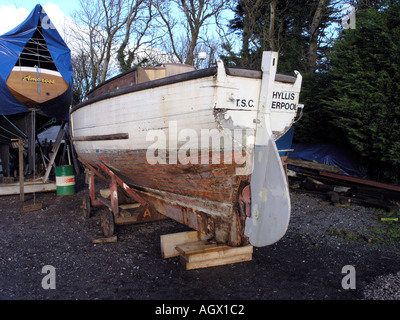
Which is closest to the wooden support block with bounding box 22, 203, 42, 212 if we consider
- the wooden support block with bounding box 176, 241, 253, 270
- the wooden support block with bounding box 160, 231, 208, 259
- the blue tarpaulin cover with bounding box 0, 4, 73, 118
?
the blue tarpaulin cover with bounding box 0, 4, 73, 118

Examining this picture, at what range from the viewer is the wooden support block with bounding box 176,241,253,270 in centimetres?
354

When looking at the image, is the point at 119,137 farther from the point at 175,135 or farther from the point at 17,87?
the point at 17,87

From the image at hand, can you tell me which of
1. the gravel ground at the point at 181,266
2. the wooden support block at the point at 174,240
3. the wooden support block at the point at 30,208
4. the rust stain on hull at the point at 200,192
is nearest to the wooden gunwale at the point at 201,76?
the rust stain on hull at the point at 200,192

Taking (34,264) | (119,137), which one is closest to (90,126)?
(119,137)

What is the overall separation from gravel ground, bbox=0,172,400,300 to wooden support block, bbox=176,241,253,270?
0.26 feet

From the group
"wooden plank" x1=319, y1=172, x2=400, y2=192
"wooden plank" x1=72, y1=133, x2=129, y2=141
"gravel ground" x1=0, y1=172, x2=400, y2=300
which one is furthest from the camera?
"wooden plank" x1=319, y1=172, x2=400, y2=192

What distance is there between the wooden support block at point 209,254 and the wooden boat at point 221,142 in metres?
0.16

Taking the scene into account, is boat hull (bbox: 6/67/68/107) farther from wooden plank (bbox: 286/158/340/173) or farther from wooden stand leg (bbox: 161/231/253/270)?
wooden plank (bbox: 286/158/340/173)

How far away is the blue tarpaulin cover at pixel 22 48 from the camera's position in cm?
805

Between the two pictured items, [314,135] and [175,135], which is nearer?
[175,135]

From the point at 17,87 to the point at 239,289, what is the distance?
772 cm

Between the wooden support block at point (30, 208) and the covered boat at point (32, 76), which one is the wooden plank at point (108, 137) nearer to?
the wooden support block at point (30, 208)

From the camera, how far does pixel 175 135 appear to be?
3557 millimetres

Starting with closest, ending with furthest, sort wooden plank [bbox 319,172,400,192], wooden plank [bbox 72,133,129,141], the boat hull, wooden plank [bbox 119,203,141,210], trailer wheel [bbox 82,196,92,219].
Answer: wooden plank [bbox 72,133,129,141] → wooden plank [bbox 119,203,141,210] → trailer wheel [bbox 82,196,92,219] → wooden plank [bbox 319,172,400,192] → the boat hull
